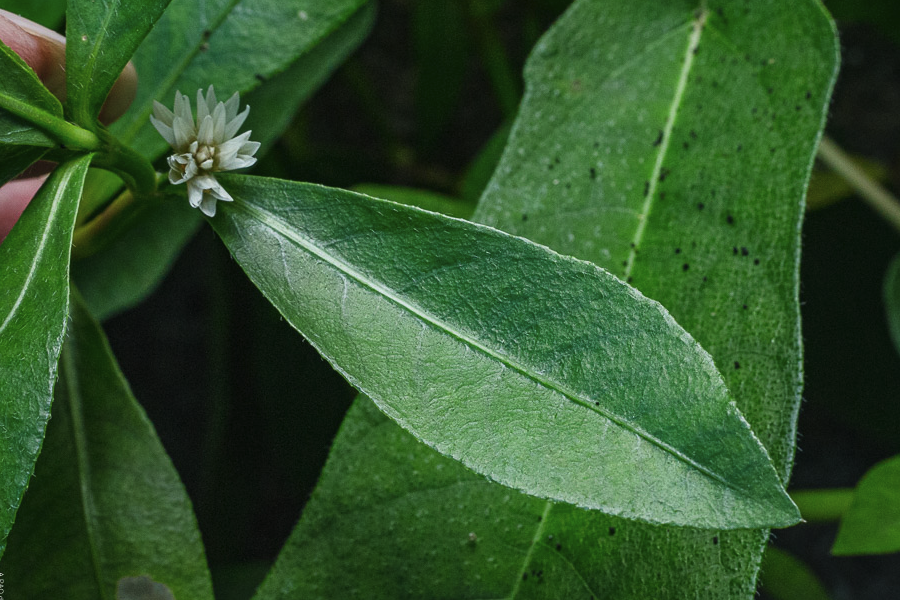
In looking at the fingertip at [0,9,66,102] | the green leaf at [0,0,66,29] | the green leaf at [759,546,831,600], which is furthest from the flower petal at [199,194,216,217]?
the green leaf at [759,546,831,600]

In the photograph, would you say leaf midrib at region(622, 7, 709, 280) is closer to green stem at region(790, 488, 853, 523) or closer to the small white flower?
the small white flower

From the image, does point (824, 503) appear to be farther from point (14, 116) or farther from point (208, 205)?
point (14, 116)

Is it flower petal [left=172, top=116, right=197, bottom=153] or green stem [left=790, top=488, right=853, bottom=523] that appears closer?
flower petal [left=172, top=116, right=197, bottom=153]

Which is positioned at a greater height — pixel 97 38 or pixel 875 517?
pixel 97 38

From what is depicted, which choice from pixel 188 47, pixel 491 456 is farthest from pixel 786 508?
pixel 188 47

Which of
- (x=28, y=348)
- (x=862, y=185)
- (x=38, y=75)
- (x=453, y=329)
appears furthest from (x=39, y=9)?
(x=862, y=185)

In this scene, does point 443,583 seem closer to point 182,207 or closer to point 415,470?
point 415,470
